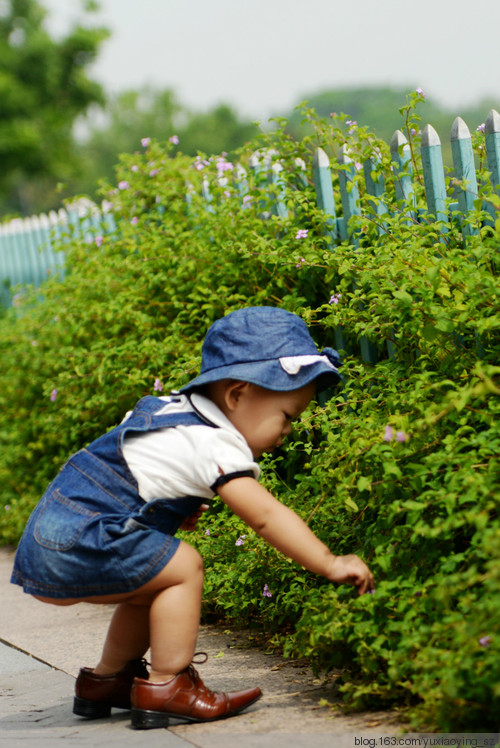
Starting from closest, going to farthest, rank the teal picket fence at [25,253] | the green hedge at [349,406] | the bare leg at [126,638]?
the green hedge at [349,406] < the bare leg at [126,638] < the teal picket fence at [25,253]

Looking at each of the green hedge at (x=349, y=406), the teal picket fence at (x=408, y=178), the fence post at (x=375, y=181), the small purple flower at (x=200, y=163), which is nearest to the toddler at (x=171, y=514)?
the green hedge at (x=349, y=406)

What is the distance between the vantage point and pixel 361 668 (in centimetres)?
235

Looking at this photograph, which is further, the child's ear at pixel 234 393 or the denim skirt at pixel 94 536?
the child's ear at pixel 234 393

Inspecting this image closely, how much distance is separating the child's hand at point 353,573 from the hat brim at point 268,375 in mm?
489

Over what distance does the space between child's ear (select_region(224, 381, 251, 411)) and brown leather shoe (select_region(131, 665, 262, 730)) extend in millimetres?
719

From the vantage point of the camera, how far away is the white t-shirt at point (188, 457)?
7.86 feet

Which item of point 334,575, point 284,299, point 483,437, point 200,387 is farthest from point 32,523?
point 284,299

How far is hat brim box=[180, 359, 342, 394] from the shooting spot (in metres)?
2.49

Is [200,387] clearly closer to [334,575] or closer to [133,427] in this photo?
[133,427]

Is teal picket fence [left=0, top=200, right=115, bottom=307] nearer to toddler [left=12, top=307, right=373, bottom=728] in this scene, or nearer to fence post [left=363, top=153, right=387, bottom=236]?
fence post [left=363, top=153, right=387, bottom=236]

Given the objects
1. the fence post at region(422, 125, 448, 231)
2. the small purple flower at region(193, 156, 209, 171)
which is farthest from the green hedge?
the fence post at region(422, 125, 448, 231)

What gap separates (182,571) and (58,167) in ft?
121

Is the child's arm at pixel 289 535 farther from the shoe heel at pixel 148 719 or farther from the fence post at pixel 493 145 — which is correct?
the fence post at pixel 493 145

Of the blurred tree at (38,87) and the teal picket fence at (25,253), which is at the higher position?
the blurred tree at (38,87)
